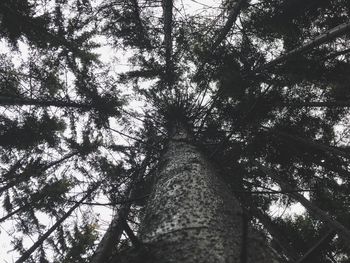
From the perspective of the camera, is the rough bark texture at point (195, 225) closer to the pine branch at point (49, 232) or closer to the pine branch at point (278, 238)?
the pine branch at point (278, 238)

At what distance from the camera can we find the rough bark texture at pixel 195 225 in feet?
4.96

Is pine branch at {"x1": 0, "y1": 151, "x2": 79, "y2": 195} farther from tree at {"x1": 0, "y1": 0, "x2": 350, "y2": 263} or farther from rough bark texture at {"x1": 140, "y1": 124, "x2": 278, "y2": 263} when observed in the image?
rough bark texture at {"x1": 140, "y1": 124, "x2": 278, "y2": 263}

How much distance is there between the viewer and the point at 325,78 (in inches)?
256

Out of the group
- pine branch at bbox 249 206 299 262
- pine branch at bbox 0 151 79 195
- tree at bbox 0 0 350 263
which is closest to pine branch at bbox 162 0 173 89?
tree at bbox 0 0 350 263

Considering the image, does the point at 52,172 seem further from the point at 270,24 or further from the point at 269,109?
the point at 270,24

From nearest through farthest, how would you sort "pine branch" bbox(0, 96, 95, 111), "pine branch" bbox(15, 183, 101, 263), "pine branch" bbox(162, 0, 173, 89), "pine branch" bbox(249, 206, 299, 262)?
"pine branch" bbox(249, 206, 299, 262)
"pine branch" bbox(15, 183, 101, 263)
"pine branch" bbox(0, 96, 95, 111)
"pine branch" bbox(162, 0, 173, 89)

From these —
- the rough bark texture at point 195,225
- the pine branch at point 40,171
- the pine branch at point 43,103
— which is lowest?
the rough bark texture at point 195,225

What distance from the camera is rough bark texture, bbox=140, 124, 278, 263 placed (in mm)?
1511

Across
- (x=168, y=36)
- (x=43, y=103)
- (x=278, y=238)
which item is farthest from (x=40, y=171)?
(x=278, y=238)

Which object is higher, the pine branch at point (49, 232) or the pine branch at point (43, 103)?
the pine branch at point (43, 103)

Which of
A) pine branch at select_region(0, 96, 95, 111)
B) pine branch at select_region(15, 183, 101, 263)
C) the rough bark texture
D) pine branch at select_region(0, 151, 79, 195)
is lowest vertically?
the rough bark texture

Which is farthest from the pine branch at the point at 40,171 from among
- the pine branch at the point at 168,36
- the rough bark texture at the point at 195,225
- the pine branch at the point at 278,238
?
the rough bark texture at the point at 195,225

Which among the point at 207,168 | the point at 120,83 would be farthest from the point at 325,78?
the point at 120,83

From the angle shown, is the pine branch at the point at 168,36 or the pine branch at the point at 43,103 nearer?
the pine branch at the point at 43,103
